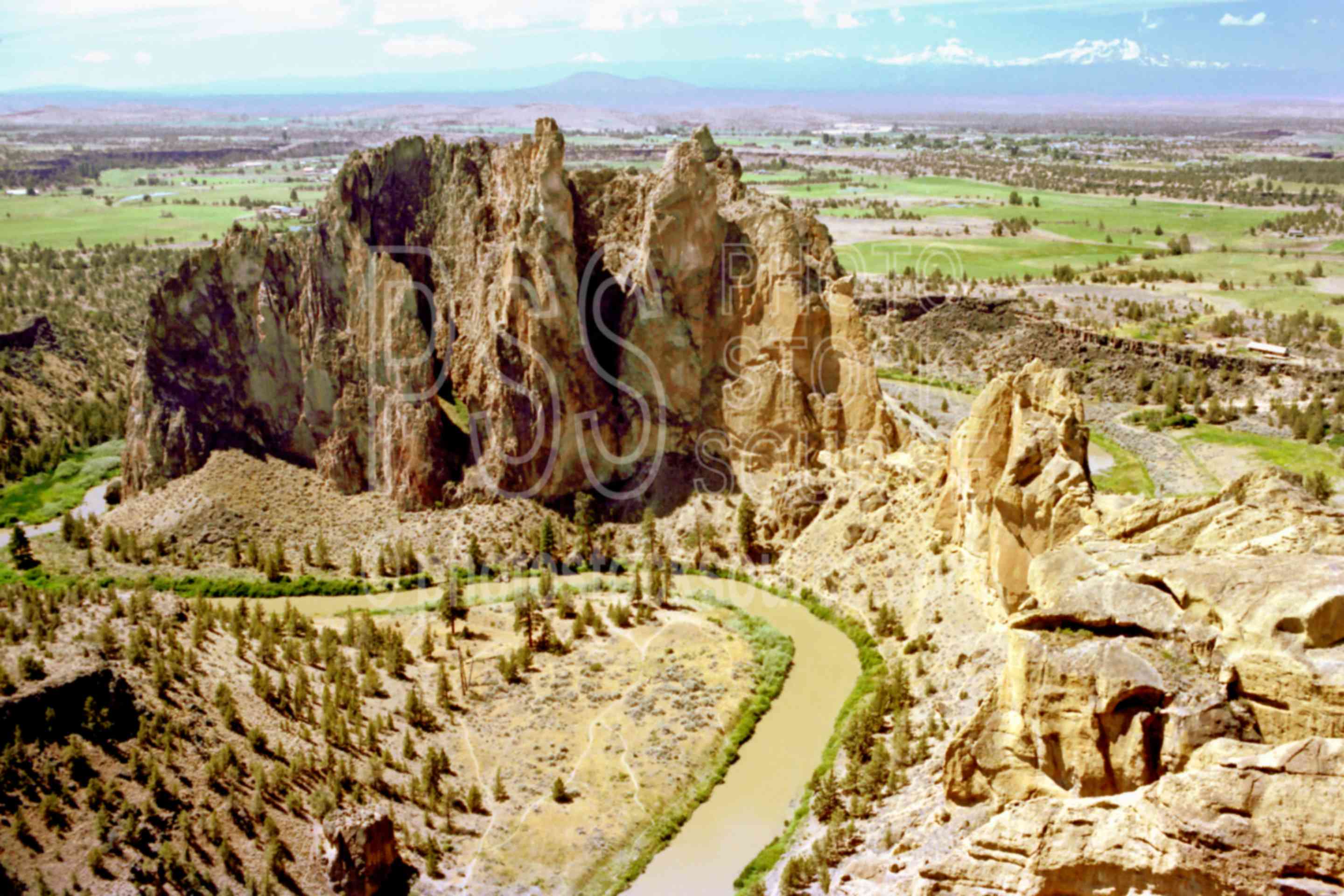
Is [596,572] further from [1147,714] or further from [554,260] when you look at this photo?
[1147,714]

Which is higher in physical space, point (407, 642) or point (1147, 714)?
point (1147, 714)

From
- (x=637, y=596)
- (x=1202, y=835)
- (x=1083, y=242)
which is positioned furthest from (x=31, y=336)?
(x=1083, y=242)

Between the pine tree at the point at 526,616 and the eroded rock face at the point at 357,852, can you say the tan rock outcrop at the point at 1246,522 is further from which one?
the pine tree at the point at 526,616

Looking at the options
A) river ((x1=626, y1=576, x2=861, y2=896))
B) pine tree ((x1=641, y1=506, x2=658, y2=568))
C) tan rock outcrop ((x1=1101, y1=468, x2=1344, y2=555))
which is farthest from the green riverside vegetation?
tan rock outcrop ((x1=1101, y1=468, x2=1344, y2=555))

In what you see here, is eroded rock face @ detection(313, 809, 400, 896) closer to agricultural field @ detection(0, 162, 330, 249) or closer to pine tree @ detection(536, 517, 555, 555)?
pine tree @ detection(536, 517, 555, 555)

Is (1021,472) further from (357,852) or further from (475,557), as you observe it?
(475,557)

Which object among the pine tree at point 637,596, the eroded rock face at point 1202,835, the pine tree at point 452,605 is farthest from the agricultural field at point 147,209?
the eroded rock face at point 1202,835

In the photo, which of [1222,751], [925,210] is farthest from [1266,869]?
[925,210]

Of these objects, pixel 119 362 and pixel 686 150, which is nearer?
pixel 686 150
